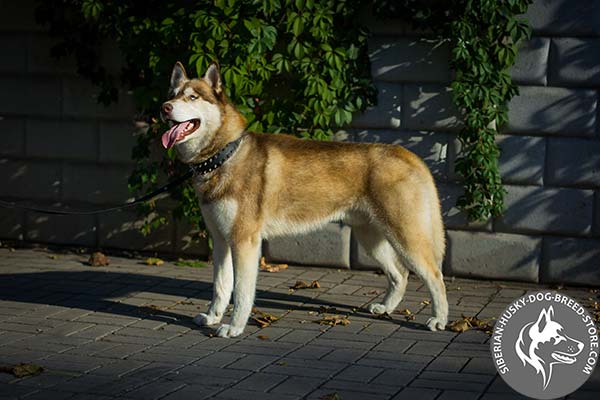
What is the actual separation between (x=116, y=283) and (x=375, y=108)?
Result: 8.39 ft

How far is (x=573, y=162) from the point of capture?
324 inches

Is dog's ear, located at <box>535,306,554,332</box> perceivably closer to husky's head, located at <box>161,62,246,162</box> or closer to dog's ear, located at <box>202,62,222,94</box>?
husky's head, located at <box>161,62,246,162</box>

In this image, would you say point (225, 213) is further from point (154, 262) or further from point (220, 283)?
point (154, 262)

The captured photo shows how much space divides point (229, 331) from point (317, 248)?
239cm

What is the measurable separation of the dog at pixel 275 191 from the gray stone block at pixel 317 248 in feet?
5.46

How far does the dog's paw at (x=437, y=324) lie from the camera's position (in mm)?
6863

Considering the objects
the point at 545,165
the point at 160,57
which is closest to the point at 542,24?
the point at 545,165

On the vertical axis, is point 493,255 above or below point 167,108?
below

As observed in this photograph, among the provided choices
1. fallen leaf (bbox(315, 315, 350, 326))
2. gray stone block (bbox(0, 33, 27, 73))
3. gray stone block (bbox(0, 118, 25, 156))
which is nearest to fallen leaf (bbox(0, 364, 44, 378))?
fallen leaf (bbox(315, 315, 350, 326))

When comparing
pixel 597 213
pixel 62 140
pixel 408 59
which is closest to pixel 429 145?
pixel 408 59

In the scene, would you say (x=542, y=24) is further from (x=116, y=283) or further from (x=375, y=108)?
(x=116, y=283)

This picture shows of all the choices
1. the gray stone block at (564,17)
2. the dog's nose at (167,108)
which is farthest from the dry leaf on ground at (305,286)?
the gray stone block at (564,17)

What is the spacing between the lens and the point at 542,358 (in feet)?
18.6

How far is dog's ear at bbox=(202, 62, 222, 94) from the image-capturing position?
6.76 metres
